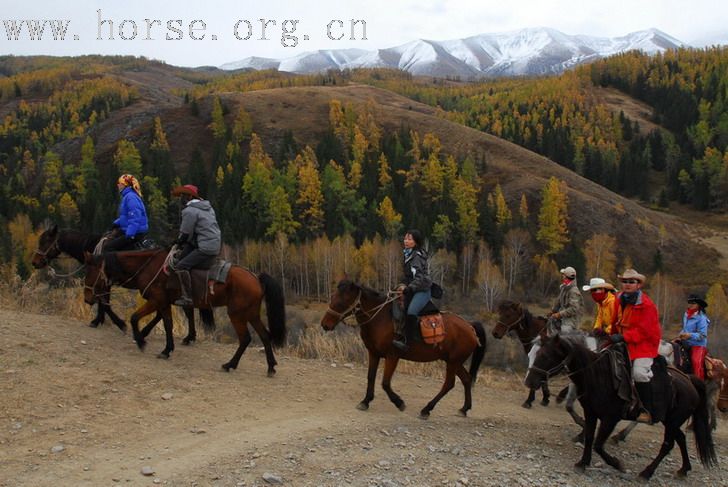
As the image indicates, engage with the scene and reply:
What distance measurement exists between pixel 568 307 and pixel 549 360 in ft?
13.8

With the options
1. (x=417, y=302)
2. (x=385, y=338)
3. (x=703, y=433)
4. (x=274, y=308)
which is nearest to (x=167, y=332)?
(x=274, y=308)

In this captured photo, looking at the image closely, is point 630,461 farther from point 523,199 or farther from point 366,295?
point 523,199

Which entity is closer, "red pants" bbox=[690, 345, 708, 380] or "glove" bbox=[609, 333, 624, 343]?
"glove" bbox=[609, 333, 624, 343]

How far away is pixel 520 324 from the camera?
11789mm

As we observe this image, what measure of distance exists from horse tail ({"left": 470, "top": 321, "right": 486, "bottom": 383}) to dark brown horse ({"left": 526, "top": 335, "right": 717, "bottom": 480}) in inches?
93.6

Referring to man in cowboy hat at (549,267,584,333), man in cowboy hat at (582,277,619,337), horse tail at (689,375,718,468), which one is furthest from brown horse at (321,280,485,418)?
horse tail at (689,375,718,468)

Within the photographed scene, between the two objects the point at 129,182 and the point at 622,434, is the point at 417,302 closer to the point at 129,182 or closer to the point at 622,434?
the point at 622,434

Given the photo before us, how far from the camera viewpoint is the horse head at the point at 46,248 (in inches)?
420

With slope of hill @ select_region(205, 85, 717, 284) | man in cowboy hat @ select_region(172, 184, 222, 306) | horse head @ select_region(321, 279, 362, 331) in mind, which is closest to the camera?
horse head @ select_region(321, 279, 362, 331)

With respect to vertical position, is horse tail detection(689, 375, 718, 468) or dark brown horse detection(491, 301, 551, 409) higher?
dark brown horse detection(491, 301, 551, 409)

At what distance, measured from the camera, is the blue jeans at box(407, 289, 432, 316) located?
8.77 m

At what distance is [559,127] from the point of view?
445ft

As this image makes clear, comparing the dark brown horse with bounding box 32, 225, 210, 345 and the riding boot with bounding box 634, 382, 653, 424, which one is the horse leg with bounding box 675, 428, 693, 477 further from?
the dark brown horse with bounding box 32, 225, 210, 345

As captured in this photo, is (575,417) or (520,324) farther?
(520,324)
